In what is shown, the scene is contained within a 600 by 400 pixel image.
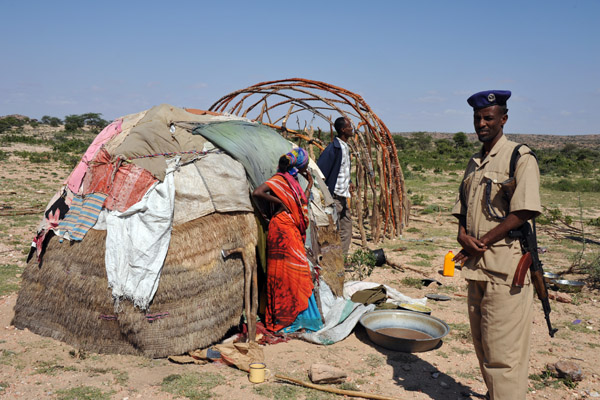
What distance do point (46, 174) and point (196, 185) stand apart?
12.2 m

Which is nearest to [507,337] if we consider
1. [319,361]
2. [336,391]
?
[336,391]

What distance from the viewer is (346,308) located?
15.3 feet

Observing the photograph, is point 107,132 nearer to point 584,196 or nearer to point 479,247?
point 479,247

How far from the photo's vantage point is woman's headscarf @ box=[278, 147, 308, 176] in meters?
4.30

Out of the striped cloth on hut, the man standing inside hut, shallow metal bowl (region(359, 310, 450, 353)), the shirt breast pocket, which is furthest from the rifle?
the man standing inside hut

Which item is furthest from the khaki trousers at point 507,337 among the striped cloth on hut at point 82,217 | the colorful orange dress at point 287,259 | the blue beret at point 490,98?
the striped cloth on hut at point 82,217

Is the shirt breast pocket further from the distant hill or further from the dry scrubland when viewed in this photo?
the distant hill

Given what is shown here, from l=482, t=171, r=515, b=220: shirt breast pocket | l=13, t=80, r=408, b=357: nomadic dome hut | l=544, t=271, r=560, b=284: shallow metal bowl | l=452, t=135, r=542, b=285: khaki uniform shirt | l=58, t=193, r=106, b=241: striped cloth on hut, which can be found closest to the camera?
l=452, t=135, r=542, b=285: khaki uniform shirt

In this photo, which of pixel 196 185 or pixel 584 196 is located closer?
pixel 196 185

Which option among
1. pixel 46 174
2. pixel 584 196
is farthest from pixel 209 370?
pixel 584 196

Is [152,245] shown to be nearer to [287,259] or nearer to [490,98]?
[287,259]

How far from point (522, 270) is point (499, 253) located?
0.51ft

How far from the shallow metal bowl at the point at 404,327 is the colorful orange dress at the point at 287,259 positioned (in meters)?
0.70

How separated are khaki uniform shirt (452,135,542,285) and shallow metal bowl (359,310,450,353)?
4.75 feet
